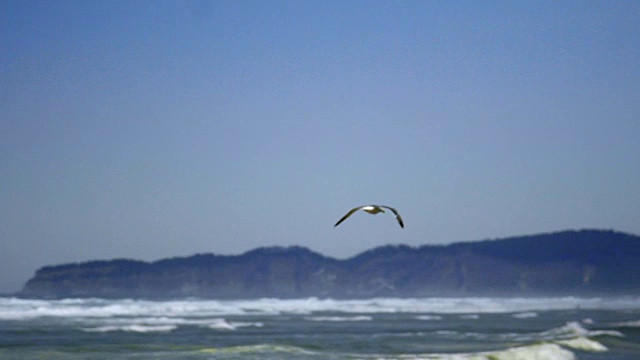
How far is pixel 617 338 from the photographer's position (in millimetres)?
23312

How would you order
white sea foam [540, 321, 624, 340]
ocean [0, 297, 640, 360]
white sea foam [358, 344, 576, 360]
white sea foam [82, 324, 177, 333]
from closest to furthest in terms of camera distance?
white sea foam [358, 344, 576, 360]
ocean [0, 297, 640, 360]
white sea foam [540, 321, 624, 340]
white sea foam [82, 324, 177, 333]

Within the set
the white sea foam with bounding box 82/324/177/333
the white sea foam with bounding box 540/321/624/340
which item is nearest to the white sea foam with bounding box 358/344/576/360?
the white sea foam with bounding box 540/321/624/340

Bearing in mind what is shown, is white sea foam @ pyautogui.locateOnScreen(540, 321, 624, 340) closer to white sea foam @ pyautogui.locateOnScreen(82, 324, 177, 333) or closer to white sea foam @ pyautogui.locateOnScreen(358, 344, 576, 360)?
white sea foam @ pyautogui.locateOnScreen(358, 344, 576, 360)

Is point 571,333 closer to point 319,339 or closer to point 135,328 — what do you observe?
point 319,339

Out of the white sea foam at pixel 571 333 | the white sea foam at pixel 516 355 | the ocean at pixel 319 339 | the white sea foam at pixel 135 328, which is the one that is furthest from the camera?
the white sea foam at pixel 135 328

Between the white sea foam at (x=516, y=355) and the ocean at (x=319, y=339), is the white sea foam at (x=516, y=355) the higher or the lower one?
the lower one

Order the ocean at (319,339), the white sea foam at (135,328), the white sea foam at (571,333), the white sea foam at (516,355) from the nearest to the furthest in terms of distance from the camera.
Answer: the white sea foam at (516,355)
the ocean at (319,339)
the white sea foam at (571,333)
the white sea foam at (135,328)

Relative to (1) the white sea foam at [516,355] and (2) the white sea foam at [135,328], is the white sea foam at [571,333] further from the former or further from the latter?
(2) the white sea foam at [135,328]

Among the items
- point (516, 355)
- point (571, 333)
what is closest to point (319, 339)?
point (516, 355)

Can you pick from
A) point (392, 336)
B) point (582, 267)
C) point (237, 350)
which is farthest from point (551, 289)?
point (237, 350)

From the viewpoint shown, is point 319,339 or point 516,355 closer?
point 516,355

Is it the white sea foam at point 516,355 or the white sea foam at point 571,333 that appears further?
the white sea foam at point 571,333

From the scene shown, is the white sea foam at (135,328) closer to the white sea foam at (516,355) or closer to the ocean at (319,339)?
the ocean at (319,339)

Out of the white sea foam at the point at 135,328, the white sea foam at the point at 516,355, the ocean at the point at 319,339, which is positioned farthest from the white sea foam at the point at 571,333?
the white sea foam at the point at 135,328
